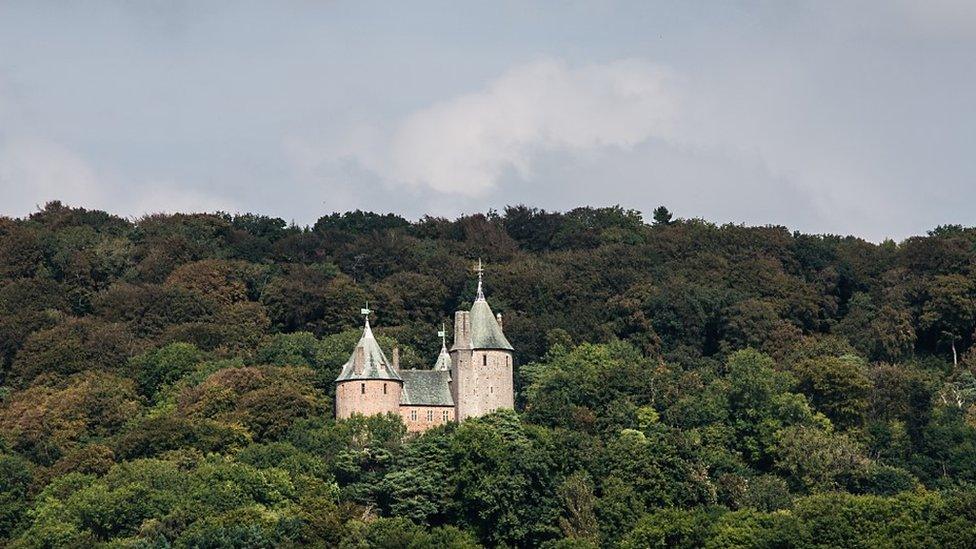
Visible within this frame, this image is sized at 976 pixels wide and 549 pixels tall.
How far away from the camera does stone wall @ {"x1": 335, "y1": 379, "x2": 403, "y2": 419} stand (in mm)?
96750

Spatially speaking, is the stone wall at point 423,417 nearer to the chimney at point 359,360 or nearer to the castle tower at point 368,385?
the castle tower at point 368,385

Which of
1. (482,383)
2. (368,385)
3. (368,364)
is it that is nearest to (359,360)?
(368,364)

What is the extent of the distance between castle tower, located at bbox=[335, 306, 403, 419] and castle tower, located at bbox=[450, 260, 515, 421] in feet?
8.72

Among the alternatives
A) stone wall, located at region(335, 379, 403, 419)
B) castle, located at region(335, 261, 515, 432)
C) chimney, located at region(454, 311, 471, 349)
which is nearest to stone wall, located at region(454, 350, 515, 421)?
castle, located at region(335, 261, 515, 432)

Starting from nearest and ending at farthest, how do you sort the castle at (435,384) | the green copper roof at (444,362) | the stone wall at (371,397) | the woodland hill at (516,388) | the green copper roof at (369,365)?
the woodland hill at (516,388), the stone wall at (371,397), the castle at (435,384), the green copper roof at (369,365), the green copper roof at (444,362)

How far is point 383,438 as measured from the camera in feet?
309

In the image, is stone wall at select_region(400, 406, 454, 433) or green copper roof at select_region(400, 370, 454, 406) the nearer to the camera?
stone wall at select_region(400, 406, 454, 433)

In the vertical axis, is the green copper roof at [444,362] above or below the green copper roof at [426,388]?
above

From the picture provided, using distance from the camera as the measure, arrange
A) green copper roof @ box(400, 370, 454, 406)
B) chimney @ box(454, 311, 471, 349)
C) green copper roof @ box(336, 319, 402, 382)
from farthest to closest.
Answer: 1. chimney @ box(454, 311, 471, 349)
2. green copper roof @ box(400, 370, 454, 406)
3. green copper roof @ box(336, 319, 402, 382)

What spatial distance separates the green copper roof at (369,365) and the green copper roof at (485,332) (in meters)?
3.80

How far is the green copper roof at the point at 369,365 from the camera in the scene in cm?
9719

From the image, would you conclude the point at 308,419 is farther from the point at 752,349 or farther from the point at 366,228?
the point at 366,228

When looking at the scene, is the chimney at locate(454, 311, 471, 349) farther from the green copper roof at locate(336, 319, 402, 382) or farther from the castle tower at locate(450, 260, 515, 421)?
the green copper roof at locate(336, 319, 402, 382)

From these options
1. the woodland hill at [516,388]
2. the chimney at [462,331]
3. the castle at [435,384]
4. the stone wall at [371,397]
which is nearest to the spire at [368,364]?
the castle at [435,384]
